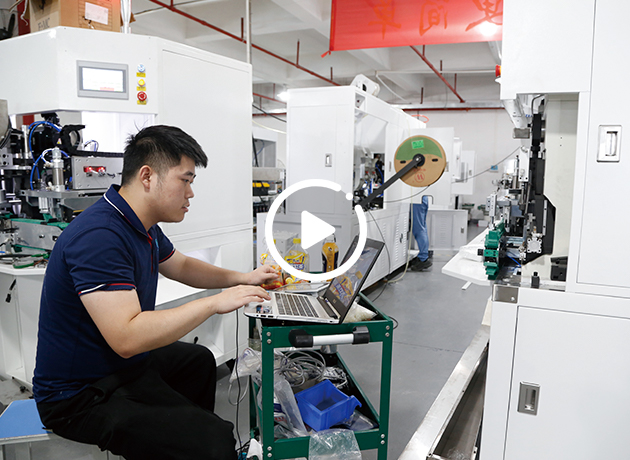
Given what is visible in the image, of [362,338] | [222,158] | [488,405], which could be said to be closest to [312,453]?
[362,338]

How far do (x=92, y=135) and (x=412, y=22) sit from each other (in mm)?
2452

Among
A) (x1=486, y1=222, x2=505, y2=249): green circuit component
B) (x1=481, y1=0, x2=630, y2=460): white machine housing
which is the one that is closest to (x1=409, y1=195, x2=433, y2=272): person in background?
(x1=486, y1=222, x2=505, y2=249): green circuit component

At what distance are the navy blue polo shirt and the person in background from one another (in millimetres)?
4639

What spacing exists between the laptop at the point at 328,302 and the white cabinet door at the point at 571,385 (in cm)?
52

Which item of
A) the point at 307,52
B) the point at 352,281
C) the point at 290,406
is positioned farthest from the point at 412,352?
the point at 307,52

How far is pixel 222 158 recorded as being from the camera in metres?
2.56

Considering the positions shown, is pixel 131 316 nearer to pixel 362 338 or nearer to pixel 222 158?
pixel 362 338

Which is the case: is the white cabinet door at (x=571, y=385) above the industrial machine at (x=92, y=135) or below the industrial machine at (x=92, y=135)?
below

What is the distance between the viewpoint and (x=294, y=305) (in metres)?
1.58

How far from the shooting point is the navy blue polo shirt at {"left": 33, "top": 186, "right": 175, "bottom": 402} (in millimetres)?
1197

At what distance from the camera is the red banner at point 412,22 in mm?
3252

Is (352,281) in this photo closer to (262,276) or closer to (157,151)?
(262,276)

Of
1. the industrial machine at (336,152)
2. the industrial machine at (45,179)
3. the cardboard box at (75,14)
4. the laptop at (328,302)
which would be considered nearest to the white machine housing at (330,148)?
the industrial machine at (336,152)

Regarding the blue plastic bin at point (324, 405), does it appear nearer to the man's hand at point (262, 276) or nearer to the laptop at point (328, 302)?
the laptop at point (328, 302)
